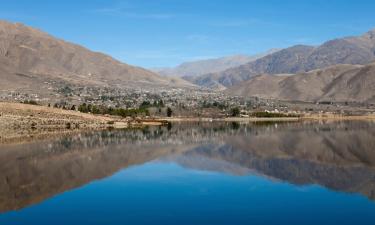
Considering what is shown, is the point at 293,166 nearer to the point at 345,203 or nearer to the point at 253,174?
the point at 253,174

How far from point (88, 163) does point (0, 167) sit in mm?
9634

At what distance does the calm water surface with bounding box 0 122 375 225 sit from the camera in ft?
111

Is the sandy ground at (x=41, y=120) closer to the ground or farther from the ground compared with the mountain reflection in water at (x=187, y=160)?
farther from the ground

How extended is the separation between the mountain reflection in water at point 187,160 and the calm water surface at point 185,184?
11cm

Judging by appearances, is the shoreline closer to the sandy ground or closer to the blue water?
the sandy ground

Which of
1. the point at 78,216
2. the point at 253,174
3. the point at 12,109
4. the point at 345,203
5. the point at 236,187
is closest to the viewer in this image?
the point at 78,216

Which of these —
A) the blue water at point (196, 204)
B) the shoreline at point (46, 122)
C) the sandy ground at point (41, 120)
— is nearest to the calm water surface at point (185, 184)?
the blue water at point (196, 204)

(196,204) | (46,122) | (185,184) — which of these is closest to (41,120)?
(46,122)

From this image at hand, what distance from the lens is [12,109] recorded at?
136000 millimetres

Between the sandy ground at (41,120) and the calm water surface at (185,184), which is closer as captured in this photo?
the calm water surface at (185,184)

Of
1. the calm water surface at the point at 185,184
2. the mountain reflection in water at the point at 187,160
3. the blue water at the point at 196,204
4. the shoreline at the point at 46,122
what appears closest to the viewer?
the blue water at the point at 196,204

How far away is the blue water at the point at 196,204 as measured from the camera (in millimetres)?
32500

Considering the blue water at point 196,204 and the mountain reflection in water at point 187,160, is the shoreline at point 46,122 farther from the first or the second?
the blue water at point 196,204

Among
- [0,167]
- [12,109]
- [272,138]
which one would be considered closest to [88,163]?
[0,167]
